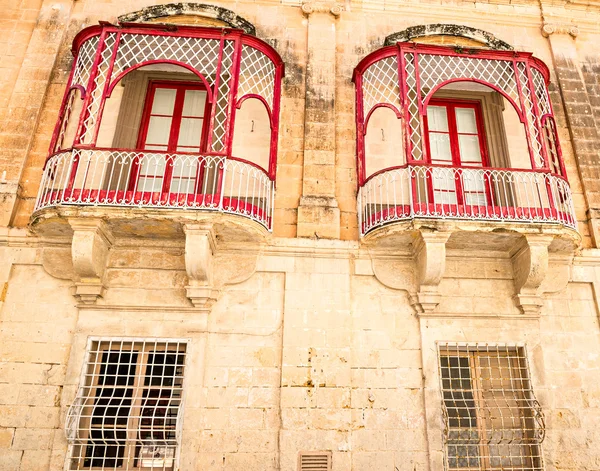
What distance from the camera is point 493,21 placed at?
802 cm

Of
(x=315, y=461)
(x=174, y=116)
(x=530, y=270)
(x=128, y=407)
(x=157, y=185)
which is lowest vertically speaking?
(x=315, y=461)

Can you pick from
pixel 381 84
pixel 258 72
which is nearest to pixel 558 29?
pixel 381 84

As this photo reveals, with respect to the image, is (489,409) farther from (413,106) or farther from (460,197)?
(413,106)

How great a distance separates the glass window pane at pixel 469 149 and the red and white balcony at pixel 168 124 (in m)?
2.89

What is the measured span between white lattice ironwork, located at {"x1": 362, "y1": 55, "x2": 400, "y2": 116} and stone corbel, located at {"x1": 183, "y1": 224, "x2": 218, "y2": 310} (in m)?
3.08

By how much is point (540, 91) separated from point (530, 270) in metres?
2.92

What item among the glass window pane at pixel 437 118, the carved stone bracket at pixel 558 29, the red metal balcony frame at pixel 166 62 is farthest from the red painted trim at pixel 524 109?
the red metal balcony frame at pixel 166 62

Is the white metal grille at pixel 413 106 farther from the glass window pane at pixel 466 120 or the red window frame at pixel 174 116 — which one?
the red window frame at pixel 174 116

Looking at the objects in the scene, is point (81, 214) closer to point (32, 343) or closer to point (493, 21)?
point (32, 343)

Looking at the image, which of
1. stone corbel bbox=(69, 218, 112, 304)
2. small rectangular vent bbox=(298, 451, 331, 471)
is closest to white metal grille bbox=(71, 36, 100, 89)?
stone corbel bbox=(69, 218, 112, 304)

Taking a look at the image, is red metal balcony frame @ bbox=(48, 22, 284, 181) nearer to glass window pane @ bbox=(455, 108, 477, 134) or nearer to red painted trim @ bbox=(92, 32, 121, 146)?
red painted trim @ bbox=(92, 32, 121, 146)

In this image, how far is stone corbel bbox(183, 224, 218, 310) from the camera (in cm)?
559

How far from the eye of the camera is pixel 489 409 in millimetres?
5699

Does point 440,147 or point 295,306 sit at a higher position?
point 440,147
